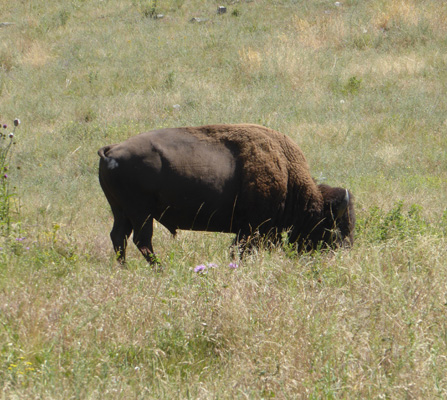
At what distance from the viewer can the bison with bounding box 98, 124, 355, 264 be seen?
6.05 metres

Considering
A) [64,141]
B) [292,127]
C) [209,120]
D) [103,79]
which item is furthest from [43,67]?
[292,127]

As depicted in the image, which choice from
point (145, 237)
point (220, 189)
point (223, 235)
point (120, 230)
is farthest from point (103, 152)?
point (223, 235)

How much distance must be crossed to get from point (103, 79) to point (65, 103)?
1424 mm

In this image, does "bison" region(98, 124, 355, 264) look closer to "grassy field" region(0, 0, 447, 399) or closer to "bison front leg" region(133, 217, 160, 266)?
"bison front leg" region(133, 217, 160, 266)

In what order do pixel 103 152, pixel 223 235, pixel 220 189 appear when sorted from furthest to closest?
pixel 223 235 → pixel 220 189 → pixel 103 152

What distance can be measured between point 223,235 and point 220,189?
1.05m

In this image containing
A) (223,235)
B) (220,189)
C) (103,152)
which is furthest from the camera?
(223,235)

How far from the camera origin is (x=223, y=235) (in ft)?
23.6

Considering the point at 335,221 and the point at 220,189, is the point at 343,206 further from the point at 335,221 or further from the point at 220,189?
the point at 220,189

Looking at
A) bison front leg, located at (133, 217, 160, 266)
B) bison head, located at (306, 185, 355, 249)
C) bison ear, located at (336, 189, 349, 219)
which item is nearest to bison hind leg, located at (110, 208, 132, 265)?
bison front leg, located at (133, 217, 160, 266)

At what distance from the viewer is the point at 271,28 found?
16484 mm

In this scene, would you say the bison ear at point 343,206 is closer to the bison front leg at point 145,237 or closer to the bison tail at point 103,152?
the bison front leg at point 145,237

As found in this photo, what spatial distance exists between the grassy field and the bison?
1.05 feet

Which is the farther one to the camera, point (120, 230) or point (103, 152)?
point (120, 230)
